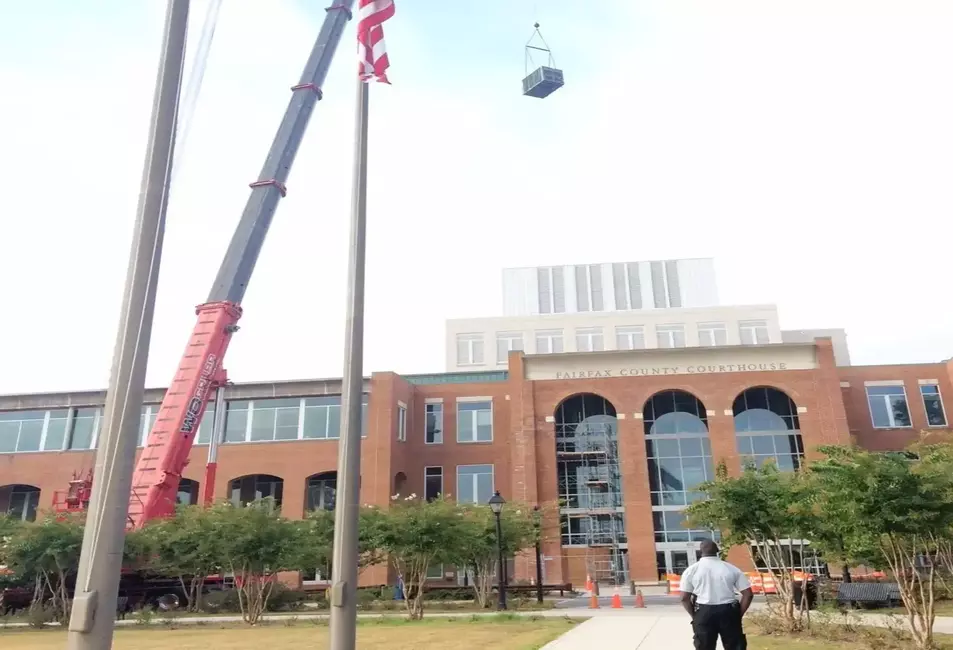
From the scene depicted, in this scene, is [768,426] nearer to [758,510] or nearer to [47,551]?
[758,510]

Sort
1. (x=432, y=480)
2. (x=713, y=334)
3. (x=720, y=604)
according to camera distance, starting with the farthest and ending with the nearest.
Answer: (x=713, y=334)
(x=432, y=480)
(x=720, y=604)

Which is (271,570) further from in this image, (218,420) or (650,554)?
(650,554)

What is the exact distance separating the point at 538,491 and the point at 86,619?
36.1 meters

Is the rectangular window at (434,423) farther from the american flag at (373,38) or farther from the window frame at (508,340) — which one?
the american flag at (373,38)

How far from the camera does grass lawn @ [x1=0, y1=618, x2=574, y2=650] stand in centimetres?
→ 1432

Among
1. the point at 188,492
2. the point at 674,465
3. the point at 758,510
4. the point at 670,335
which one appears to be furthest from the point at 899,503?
the point at 670,335

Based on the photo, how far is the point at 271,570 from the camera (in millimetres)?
24266

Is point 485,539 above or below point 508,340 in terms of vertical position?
below

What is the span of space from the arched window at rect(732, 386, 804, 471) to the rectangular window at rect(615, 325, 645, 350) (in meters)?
28.4

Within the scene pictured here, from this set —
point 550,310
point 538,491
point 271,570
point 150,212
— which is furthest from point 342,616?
point 550,310

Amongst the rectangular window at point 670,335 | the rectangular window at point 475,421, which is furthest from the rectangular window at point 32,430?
the rectangular window at point 670,335

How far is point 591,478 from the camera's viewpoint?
1671 inches

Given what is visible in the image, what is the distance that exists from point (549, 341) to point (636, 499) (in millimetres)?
33140

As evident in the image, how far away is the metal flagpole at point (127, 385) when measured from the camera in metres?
5.84
